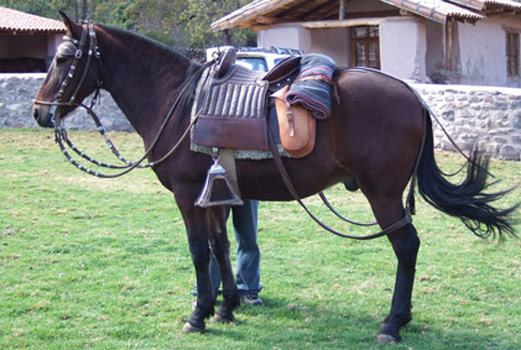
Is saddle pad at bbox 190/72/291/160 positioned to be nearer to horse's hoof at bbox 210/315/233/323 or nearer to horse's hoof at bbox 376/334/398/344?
horse's hoof at bbox 210/315/233/323

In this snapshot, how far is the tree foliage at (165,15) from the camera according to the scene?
29172mm

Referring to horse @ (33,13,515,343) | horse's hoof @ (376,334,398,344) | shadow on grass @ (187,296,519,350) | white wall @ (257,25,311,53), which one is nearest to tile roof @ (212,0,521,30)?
white wall @ (257,25,311,53)

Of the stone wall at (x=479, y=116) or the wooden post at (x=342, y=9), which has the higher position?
the wooden post at (x=342, y=9)

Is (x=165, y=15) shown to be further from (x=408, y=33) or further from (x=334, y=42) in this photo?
(x=408, y=33)

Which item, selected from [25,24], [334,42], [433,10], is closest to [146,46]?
[433,10]

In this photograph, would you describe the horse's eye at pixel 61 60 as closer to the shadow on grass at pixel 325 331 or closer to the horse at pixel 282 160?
the horse at pixel 282 160

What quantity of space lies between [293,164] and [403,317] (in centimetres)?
127

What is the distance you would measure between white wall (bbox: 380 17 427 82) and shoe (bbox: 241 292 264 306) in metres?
11.4

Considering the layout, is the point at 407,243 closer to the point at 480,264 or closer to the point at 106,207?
the point at 480,264

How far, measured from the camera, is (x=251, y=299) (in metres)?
4.97

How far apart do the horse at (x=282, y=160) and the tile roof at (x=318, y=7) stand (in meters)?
10.4

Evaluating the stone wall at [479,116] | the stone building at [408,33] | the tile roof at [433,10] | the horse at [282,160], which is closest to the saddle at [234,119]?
the horse at [282,160]

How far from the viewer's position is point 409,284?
14.1 ft

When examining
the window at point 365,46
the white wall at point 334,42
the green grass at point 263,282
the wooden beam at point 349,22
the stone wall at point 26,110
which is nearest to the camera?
the green grass at point 263,282
